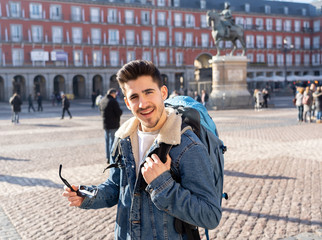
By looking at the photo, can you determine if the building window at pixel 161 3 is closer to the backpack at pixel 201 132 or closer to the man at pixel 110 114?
the man at pixel 110 114

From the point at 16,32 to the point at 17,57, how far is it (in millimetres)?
2859

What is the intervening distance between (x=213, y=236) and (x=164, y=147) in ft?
8.37

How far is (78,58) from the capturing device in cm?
4519

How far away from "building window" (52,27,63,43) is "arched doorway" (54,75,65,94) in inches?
178

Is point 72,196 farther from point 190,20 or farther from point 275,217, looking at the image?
point 190,20

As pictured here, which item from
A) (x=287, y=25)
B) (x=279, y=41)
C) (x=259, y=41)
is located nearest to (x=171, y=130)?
(x=259, y=41)

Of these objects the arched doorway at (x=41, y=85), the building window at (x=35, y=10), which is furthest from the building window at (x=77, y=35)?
the arched doorway at (x=41, y=85)

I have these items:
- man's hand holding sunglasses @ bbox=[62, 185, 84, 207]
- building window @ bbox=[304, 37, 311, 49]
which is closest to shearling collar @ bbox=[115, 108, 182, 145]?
man's hand holding sunglasses @ bbox=[62, 185, 84, 207]

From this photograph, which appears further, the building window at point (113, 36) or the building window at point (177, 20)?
the building window at point (177, 20)

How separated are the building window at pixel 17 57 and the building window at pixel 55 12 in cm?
559

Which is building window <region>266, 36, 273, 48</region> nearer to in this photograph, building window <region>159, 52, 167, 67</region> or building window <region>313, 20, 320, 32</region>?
building window <region>313, 20, 320, 32</region>

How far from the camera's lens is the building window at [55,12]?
43.4 meters

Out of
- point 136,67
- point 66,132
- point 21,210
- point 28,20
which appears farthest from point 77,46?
point 136,67

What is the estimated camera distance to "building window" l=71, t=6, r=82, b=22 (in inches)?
1758
